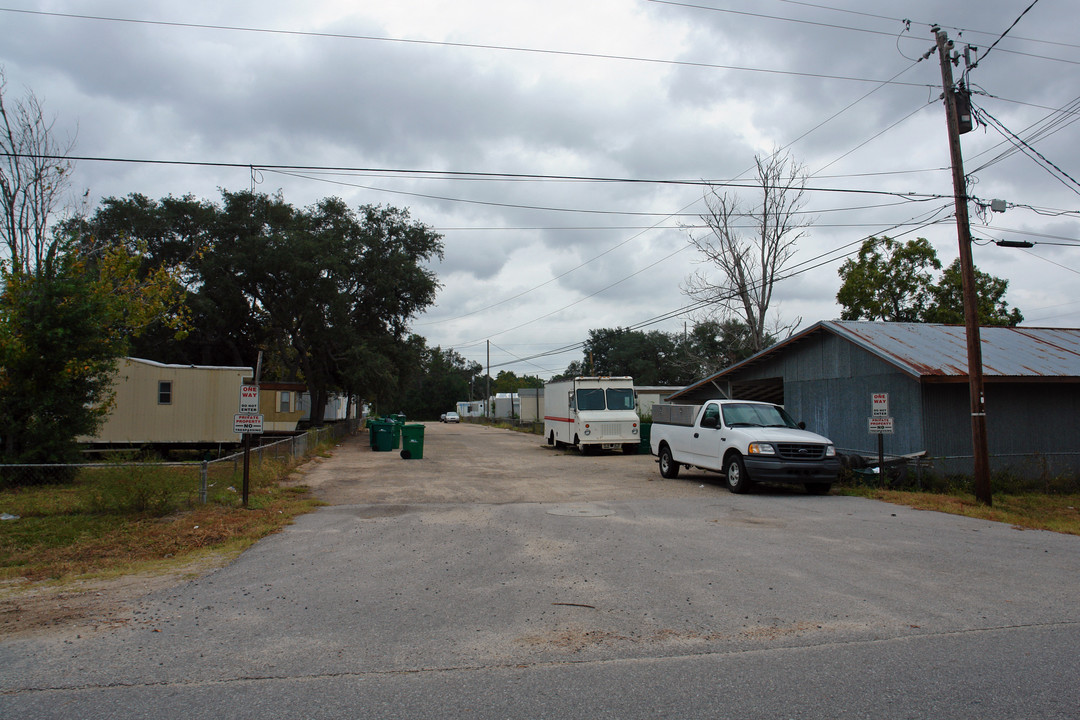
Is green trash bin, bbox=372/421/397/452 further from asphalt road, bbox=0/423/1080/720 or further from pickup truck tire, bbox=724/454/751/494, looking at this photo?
asphalt road, bbox=0/423/1080/720

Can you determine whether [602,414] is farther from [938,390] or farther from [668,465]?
[938,390]

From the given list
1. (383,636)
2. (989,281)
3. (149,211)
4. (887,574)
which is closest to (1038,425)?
(887,574)

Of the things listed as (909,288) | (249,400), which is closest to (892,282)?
(909,288)

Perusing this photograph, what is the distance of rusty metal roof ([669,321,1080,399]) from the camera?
16.0m

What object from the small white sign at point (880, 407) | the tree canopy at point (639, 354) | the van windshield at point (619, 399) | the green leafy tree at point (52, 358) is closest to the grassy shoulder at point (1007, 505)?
the small white sign at point (880, 407)

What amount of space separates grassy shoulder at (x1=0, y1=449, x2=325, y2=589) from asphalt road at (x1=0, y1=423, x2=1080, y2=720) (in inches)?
41.5

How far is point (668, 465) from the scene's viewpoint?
17.1 meters

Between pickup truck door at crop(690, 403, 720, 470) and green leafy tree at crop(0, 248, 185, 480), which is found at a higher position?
green leafy tree at crop(0, 248, 185, 480)

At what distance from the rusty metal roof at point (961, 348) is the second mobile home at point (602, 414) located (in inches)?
315

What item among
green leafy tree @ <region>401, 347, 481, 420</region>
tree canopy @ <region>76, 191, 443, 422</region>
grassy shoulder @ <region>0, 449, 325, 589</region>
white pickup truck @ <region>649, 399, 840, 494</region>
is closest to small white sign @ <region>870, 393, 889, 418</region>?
white pickup truck @ <region>649, 399, 840, 494</region>

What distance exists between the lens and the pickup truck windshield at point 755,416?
578 inches

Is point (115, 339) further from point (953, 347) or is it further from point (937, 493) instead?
point (953, 347)

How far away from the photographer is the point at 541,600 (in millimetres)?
6188

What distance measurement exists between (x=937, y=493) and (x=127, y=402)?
24.3 meters
